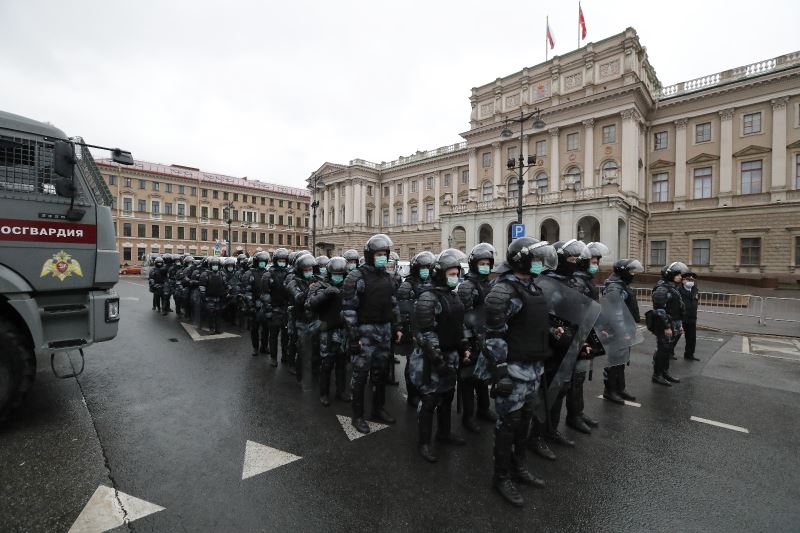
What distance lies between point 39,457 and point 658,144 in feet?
141

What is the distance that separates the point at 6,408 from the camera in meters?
4.16

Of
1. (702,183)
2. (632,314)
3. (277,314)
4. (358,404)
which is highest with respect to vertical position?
(702,183)

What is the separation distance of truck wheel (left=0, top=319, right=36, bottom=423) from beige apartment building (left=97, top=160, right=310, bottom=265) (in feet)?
165

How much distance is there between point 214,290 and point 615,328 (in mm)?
9007

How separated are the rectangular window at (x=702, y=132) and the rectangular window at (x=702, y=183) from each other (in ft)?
8.18

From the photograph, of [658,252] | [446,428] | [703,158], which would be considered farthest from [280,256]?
[703,158]

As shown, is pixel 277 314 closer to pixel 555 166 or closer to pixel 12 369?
pixel 12 369

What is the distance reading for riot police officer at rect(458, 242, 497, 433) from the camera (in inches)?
182

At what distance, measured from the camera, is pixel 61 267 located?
4527 mm

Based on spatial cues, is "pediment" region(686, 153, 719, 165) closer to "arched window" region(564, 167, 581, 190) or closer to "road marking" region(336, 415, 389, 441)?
"arched window" region(564, 167, 581, 190)

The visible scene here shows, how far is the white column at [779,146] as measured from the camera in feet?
91.8

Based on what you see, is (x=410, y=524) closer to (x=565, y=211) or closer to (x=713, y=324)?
(x=713, y=324)

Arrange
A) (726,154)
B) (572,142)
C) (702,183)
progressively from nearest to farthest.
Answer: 1. (726,154)
2. (702,183)
3. (572,142)

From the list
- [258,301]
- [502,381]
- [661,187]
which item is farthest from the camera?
[661,187]
